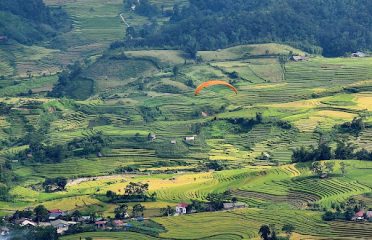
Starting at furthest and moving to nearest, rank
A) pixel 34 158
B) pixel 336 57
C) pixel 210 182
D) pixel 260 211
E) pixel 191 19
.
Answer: pixel 191 19
pixel 336 57
pixel 34 158
pixel 210 182
pixel 260 211

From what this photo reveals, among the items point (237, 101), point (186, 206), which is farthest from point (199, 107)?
point (186, 206)

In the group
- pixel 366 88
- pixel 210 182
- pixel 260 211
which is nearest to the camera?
pixel 260 211

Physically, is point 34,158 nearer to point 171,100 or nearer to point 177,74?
point 171,100

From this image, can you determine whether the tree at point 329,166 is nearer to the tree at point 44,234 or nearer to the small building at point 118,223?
the small building at point 118,223

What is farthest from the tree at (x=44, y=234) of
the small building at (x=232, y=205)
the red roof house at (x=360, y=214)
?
the red roof house at (x=360, y=214)

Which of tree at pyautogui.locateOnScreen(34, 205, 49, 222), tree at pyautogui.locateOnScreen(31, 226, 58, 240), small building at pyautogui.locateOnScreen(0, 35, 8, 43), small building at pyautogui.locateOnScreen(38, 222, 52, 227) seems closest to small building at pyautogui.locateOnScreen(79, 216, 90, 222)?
small building at pyautogui.locateOnScreen(38, 222, 52, 227)

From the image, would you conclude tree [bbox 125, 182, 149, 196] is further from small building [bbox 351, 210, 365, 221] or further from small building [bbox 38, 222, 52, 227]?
small building [bbox 351, 210, 365, 221]
